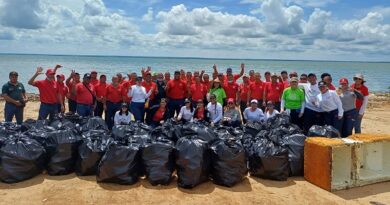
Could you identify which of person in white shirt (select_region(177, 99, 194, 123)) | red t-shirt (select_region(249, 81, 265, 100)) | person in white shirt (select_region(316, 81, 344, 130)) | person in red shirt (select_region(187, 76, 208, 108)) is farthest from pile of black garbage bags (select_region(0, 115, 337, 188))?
red t-shirt (select_region(249, 81, 265, 100))

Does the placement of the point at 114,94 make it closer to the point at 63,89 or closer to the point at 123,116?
the point at 123,116

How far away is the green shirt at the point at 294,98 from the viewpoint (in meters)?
7.36

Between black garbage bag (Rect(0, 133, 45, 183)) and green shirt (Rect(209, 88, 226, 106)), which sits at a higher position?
green shirt (Rect(209, 88, 226, 106))

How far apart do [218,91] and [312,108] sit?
7.05 feet

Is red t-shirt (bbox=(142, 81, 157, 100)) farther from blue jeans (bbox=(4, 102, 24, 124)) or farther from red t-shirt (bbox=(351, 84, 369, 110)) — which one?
red t-shirt (bbox=(351, 84, 369, 110))

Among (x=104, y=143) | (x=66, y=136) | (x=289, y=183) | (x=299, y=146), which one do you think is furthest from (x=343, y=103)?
(x=66, y=136)

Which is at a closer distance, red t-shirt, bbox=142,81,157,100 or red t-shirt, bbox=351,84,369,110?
red t-shirt, bbox=351,84,369,110

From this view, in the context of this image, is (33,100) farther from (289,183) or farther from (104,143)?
(289,183)

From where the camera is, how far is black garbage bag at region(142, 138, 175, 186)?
207 inches

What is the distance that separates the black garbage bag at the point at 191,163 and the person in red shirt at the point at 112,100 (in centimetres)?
341

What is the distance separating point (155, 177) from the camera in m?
5.26

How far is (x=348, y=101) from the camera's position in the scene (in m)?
6.98

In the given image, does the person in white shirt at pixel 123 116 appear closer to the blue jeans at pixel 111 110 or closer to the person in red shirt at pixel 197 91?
the blue jeans at pixel 111 110

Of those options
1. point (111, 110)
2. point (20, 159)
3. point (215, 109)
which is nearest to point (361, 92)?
point (215, 109)
